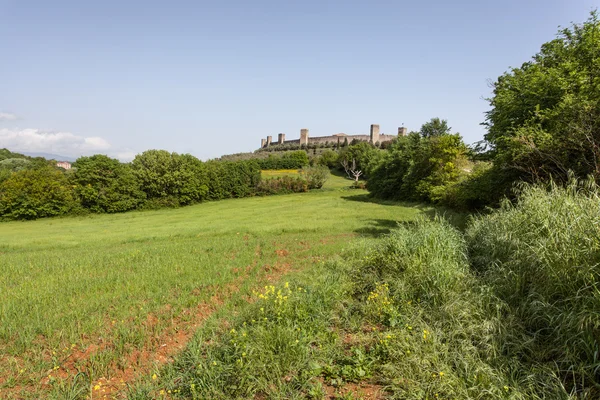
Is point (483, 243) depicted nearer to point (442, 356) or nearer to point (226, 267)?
point (442, 356)

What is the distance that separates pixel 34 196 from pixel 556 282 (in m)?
46.3

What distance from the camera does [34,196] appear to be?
34625 millimetres

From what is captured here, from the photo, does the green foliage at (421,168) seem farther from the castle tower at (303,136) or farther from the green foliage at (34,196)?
the castle tower at (303,136)

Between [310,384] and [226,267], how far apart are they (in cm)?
623

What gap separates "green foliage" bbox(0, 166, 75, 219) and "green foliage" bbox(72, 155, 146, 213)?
171 centimetres

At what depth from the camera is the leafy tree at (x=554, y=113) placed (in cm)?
959

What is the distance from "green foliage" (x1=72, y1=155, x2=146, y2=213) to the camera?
37.6m

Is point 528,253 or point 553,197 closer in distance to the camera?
point 528,253

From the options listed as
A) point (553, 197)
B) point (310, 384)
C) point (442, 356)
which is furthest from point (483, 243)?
point (310, 384)

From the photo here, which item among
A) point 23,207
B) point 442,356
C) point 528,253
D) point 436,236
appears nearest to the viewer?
point 442,356

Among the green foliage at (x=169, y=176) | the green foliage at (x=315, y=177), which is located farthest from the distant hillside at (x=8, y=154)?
the green foliage at (x=315, y=177)

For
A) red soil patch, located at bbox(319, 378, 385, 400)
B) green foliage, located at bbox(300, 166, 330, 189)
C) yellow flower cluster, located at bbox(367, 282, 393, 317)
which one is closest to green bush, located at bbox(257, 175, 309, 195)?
green foliage, located at bbox(300, 166, 330, 189)

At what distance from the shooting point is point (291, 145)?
4643 inches

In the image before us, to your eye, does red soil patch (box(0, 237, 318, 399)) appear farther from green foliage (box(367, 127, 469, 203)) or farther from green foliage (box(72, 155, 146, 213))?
green foliage (box(72, 155, 146, 213))
